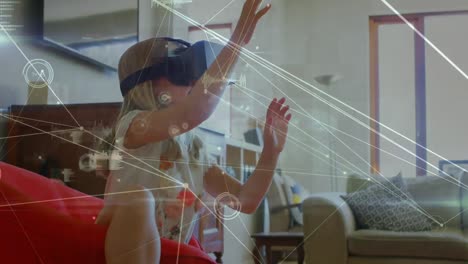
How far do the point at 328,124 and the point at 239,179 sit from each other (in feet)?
0.40

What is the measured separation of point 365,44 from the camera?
0.61 m

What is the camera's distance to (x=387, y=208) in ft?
2.00

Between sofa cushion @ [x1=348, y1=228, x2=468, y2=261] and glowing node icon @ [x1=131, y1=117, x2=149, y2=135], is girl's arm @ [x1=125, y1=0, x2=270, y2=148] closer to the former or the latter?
glowing node icon @ [x1=131, y1=117, x2=149, y2=135]

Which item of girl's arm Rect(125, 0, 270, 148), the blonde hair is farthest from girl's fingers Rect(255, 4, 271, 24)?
the blonde hair

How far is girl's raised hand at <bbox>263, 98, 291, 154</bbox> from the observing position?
612mm

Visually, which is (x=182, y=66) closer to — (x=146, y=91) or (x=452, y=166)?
(x=146, y=91)

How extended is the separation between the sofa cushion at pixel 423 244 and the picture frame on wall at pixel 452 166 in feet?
0.21

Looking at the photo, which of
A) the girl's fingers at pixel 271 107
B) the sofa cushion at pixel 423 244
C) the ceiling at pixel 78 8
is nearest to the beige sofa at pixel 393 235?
the sofa cushion at pixel 423 244

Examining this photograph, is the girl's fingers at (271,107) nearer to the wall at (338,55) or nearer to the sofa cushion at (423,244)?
the wall at (338,55)

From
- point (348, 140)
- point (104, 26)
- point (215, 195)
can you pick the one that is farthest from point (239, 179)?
point (104, 26)

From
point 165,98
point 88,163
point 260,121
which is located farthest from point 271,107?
point 88,163

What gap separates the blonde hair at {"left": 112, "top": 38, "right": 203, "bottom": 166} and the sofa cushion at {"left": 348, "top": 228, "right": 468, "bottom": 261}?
0.23 metres

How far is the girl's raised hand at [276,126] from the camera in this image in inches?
24.1

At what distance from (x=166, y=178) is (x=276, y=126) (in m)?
0.14
